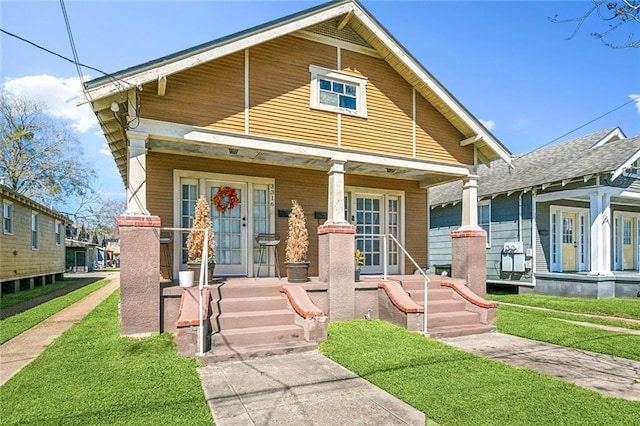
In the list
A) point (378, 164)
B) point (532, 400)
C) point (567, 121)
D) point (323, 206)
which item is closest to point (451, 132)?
point (378, 164)

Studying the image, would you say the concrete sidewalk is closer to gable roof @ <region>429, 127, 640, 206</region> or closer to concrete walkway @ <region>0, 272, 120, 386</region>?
concrete walkway @ <region>0, 272, 120, 386</region>

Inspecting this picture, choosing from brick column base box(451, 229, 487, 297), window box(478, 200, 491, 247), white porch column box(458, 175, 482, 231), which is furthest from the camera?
window box(478, 200, 491, 247)

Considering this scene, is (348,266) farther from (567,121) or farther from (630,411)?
(567,121)

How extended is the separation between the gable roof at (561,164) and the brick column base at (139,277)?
319 inches

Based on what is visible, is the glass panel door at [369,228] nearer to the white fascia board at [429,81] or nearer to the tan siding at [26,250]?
the white fascia board at [429,81]

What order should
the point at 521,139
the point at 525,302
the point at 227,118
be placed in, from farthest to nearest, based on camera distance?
the point at 521,139, the point at 525,302, the point at 227,118

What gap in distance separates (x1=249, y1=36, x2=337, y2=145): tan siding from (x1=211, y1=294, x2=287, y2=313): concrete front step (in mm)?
2812

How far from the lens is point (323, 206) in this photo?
30.6 feet

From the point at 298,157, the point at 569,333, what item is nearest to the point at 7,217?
the point at 298,157

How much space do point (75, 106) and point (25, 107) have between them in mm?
26840

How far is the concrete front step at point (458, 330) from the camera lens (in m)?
6.30

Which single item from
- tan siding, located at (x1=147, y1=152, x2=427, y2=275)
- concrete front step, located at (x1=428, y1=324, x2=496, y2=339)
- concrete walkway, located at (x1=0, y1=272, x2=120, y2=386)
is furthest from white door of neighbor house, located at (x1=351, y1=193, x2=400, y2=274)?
concrete walkway, located at (x1=0, y1=272, x2=120, y2=386)

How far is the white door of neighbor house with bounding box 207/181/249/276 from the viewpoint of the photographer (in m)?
8.05

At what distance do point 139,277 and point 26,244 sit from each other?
11144mm
